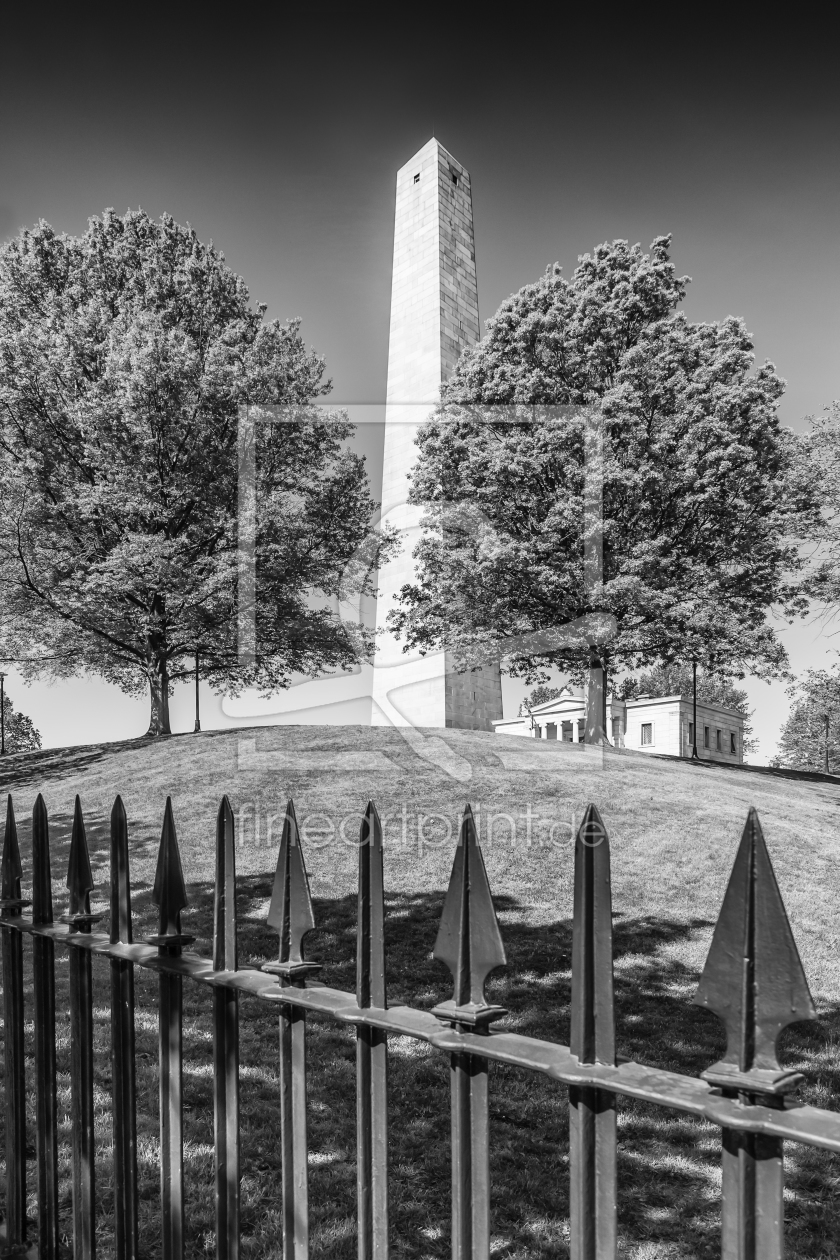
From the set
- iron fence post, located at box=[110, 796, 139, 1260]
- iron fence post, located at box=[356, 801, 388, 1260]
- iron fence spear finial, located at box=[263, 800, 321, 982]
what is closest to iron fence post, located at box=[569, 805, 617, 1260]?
iron fence post, located at box=[356, 801, 388, 1260]

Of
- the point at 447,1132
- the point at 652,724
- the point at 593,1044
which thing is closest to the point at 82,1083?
the point at 593,1044

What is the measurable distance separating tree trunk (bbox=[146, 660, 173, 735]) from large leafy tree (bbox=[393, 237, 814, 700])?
24.1 ft

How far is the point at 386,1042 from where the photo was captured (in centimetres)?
169

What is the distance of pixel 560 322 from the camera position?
2278cm

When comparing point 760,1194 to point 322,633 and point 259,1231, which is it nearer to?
Answer: point 259,1231

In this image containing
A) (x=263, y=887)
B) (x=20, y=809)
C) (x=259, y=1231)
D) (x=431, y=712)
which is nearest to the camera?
(x=259, y=1231)

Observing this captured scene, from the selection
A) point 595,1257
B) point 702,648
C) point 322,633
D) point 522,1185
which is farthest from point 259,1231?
point 702,648

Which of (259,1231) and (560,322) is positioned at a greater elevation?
(560,322)

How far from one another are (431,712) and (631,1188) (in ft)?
77.6

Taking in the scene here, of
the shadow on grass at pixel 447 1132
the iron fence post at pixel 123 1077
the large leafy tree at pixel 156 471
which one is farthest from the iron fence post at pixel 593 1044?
the large leafy tree at pixel 156 471

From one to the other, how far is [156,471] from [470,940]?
1944cm

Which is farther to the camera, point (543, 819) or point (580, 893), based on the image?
point (543, 819)

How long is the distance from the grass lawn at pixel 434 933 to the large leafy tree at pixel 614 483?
461 cm

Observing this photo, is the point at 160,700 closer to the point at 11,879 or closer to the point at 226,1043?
the point at 11,879
